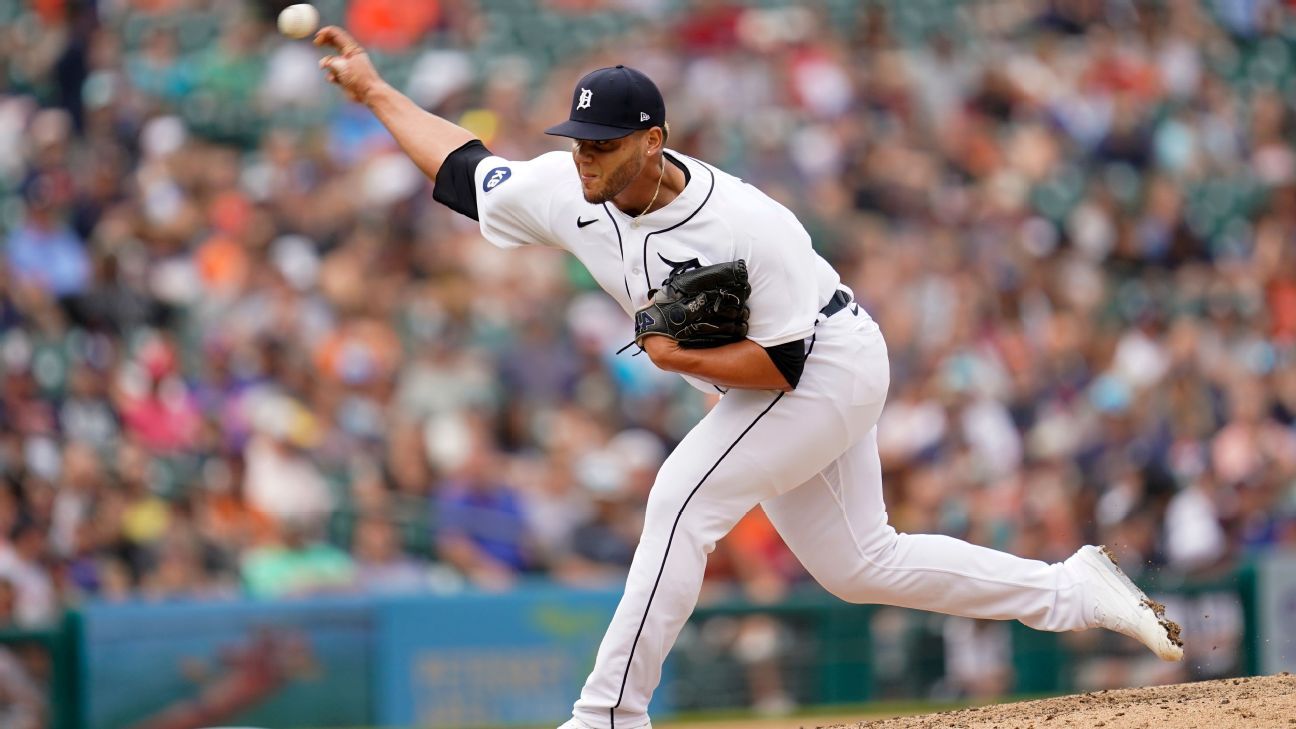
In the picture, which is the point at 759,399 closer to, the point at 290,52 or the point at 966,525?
the point at 966,525

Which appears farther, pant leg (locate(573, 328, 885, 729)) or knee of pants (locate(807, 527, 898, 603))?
knee of pants (locate(807, 527, 898, 603))

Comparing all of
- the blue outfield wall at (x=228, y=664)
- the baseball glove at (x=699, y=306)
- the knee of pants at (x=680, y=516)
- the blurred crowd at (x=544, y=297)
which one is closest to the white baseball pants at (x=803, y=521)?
the knee of pants at (x=680, y=516)

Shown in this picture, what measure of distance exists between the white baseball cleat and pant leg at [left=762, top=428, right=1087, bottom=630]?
0.24 feet

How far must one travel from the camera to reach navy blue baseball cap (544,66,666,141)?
14.9ft

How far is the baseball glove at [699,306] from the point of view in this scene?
4523 millimetres

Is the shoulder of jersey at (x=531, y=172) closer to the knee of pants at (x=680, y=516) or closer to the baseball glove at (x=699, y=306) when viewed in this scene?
the baseball glove at (x=699, y=306)

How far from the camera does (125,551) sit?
31.2 feet

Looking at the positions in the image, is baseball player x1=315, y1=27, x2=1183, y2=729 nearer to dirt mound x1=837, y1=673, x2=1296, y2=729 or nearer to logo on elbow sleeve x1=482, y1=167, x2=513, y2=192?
logo on elbow sleeve x1=482, y1=167, x2=513, y2=192

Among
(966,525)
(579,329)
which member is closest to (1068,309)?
(966,525)

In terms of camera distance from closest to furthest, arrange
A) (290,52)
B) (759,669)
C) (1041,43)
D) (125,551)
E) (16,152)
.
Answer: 1. (125,551)
2. (759,669)
3. (16,152)
4. (290,52)
5. (1041,43)

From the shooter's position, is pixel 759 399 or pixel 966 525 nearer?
pixel 759 399

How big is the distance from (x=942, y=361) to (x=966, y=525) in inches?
49.8

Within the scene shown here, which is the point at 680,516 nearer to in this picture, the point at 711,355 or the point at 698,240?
the point at 711,355

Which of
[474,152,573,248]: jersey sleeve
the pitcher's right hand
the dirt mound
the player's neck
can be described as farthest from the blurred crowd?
the player's neck
